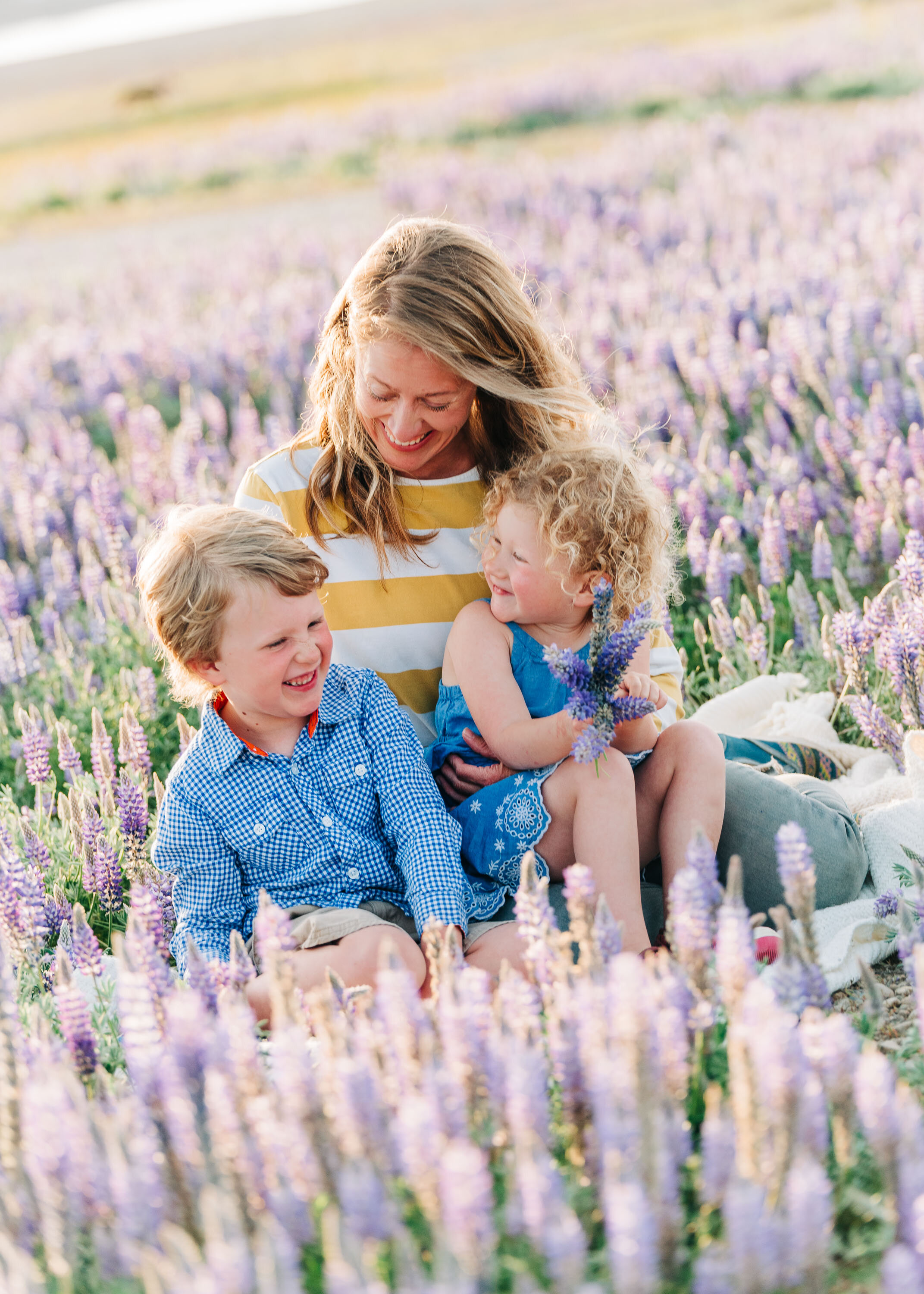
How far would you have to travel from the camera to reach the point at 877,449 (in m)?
4.93

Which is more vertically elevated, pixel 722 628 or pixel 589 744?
pixel 589 744

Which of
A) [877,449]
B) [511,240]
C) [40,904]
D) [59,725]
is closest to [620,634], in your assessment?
[40,904]

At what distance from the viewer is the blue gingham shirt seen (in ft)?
9.94

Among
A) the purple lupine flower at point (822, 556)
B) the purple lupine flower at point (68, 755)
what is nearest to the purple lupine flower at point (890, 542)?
the purple lupine flower at point (822, 556)

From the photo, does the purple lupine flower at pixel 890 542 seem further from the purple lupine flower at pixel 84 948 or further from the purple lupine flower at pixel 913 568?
the purple lupine flower at pixel 84 948

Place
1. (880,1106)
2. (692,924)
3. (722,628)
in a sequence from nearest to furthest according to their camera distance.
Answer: (880,1106)
(692,924)
(722,628)

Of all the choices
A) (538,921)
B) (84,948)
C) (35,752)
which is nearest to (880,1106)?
(538,921)

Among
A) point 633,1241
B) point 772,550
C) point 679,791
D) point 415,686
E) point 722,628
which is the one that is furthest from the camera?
point 772,550

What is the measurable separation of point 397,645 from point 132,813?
0.87 m

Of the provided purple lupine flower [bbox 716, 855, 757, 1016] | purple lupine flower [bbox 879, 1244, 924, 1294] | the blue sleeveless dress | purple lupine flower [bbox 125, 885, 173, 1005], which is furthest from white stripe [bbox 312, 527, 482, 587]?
purple lupine flower [bbox 879, 1244, 924, 1294]

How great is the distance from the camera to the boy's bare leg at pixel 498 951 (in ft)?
9.53

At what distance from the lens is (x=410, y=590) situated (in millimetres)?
3646

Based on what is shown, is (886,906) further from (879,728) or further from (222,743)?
(222,743)

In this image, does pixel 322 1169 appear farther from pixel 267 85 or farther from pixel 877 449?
pixel 267 85
